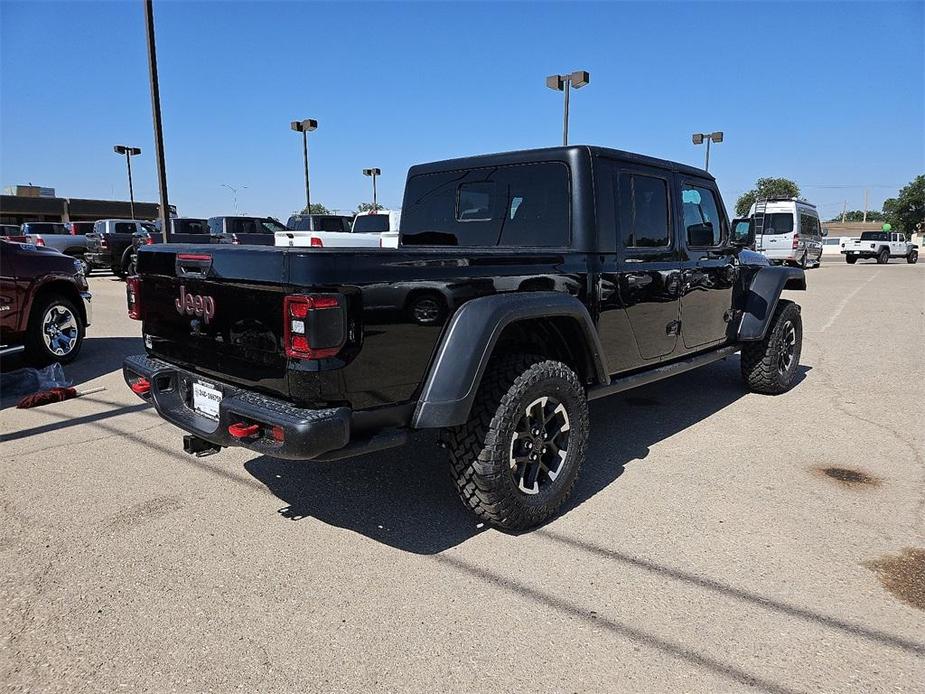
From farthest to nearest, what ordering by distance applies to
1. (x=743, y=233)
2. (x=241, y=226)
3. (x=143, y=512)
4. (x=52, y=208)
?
(x=52, y=208), (x=241, y=226), (x=743, y=233), (x=143, y=512)

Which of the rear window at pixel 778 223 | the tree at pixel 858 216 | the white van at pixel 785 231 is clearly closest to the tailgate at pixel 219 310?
the white van at pixel 785 231

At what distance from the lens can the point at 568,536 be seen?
328 centimetres

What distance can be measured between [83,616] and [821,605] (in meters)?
3.00

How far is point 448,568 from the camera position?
2957mm

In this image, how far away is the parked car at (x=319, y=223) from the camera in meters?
20.2

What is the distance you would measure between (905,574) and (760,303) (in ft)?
10.4

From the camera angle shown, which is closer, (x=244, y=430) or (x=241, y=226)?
(x=244, y=430)

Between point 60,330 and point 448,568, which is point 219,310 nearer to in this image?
point 448,568

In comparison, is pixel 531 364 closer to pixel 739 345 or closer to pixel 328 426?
pixel 328 426

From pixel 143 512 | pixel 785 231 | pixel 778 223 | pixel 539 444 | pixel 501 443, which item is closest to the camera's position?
pixel 501 443

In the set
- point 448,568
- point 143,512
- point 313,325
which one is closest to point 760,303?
point 448,568

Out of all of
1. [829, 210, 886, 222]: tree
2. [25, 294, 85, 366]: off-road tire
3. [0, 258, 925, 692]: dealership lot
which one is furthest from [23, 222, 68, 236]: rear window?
[829, 210, 886, 222]: tree

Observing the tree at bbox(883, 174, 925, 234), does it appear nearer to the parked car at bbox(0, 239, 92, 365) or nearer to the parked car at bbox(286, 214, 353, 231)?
the parked car at bbox(286, 214, 353, 231)

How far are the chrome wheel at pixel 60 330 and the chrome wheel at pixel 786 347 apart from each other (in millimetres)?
7397
